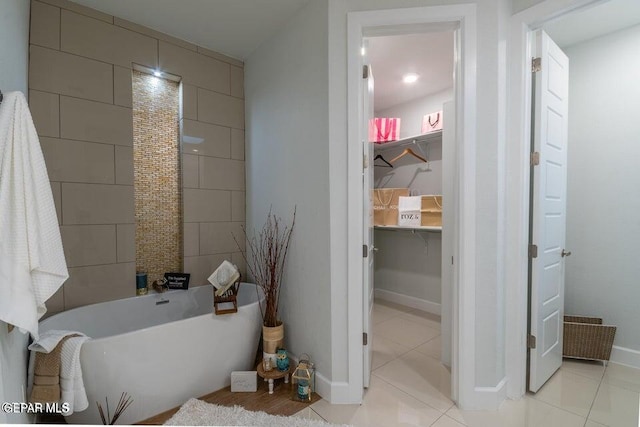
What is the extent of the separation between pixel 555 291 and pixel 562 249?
0.31 metres

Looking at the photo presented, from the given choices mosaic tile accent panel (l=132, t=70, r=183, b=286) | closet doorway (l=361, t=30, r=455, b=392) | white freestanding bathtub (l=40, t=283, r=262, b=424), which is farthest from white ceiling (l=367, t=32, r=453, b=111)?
white freestanding bathtub (l=40, t=283, r=262, b=424)

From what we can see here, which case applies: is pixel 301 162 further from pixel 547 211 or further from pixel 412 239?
pixel 412 239

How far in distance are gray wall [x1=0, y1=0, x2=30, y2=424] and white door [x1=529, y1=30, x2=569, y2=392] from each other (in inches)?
101

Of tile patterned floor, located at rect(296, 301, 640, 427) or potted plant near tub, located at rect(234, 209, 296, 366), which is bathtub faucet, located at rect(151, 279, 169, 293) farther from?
tile patterned floor, located at rect(296, 301, 640, 427)

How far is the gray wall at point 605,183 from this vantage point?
83.2 inches

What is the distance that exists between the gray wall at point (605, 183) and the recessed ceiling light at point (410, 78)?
1.27 m

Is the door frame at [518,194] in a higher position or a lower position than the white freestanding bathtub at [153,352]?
higher

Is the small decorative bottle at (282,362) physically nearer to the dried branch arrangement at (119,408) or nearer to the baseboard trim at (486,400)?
the dried branch arrangement at (119,408)

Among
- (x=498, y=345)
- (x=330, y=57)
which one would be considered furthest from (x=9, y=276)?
(x=498, y=345)

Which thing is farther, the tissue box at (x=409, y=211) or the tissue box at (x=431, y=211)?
the tissue box at (x=409, y=211)

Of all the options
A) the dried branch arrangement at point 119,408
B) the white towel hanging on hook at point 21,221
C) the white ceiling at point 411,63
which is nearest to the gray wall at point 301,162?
the white ceiling at point 411,63

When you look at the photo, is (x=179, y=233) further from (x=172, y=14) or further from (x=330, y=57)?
(x=330, y=57)

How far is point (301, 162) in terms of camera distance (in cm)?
194

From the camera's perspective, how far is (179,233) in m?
2.44
